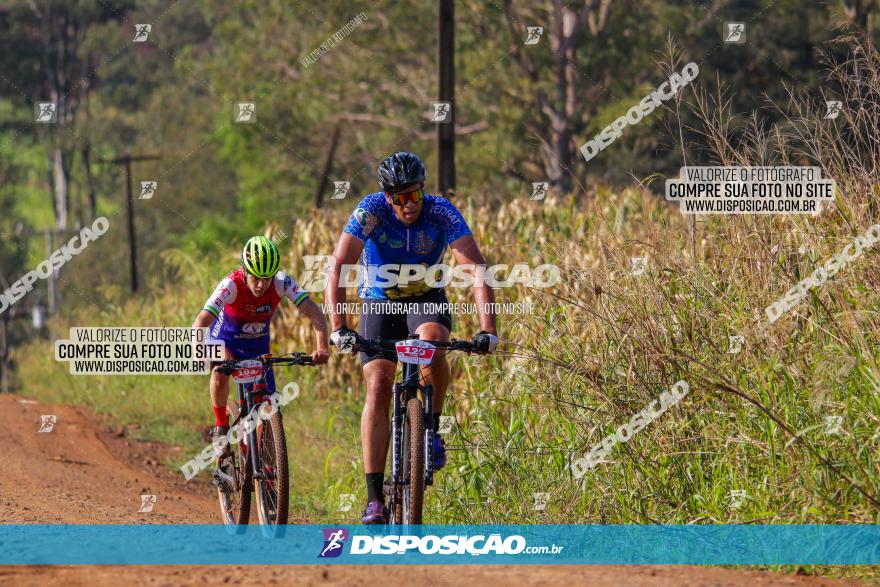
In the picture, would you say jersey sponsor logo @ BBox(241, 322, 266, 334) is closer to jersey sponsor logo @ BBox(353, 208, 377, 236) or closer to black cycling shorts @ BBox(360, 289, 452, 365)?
black cycling shorts @ BBox(360, 289, 452, 365)

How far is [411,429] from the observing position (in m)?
7.18

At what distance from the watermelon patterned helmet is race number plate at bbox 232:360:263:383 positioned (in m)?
0.60

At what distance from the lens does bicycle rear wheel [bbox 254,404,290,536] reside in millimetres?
8117

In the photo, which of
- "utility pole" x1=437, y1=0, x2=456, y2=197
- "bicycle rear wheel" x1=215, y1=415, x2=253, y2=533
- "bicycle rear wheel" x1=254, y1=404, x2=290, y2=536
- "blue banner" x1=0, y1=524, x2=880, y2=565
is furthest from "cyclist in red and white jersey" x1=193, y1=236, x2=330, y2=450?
"utility pole" x1=437, y1=0, x2=456, y2=197

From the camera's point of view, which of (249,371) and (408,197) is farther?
(249,371)

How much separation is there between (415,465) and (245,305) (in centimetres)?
220

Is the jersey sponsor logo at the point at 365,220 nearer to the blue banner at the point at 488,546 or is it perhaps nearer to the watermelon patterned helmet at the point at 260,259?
the watermelon patterned helmet at the point at 260,259

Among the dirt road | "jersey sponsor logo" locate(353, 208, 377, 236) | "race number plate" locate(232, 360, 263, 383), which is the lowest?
the dirt road

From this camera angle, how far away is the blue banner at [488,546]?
21.9 feet
